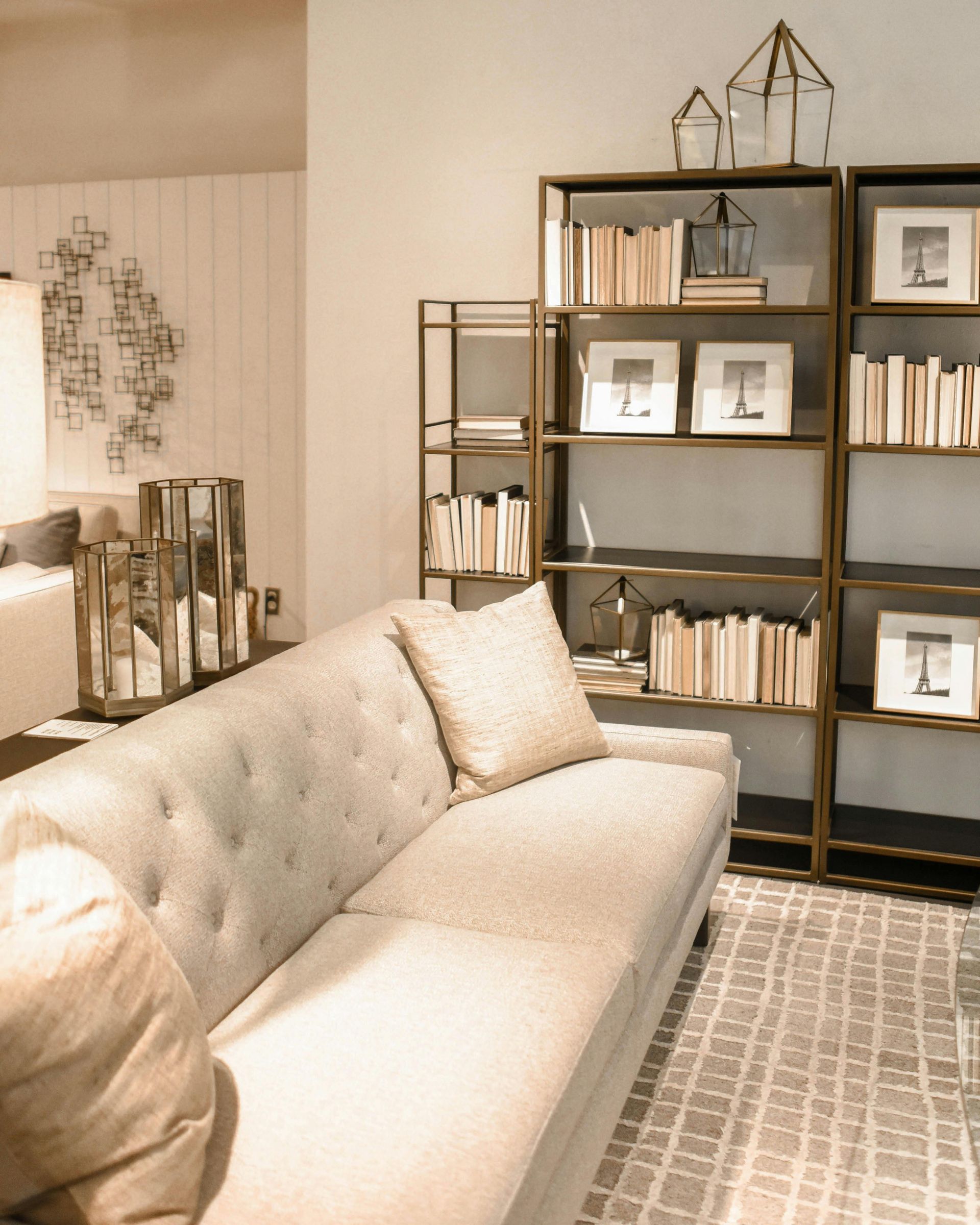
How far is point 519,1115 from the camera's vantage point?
150 centimetres

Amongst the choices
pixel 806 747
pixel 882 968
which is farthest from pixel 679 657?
pixel 882 968

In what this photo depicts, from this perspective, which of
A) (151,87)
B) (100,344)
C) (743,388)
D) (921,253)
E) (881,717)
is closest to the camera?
(921,253)

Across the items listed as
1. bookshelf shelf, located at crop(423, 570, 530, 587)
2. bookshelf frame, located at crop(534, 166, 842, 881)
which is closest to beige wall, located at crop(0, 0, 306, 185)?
bookshelf frame, located at crop(534, 166, 842, 881)

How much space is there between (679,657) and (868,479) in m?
0.77

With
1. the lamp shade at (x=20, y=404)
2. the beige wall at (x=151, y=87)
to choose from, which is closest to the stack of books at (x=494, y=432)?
the lamp shade at (x=20, y=404)

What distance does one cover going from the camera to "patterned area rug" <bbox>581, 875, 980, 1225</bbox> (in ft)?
6.70

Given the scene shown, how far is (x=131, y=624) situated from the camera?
2.08 meters

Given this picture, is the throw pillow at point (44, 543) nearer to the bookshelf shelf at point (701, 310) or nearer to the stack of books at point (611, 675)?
the stack of books at point (611, 675)

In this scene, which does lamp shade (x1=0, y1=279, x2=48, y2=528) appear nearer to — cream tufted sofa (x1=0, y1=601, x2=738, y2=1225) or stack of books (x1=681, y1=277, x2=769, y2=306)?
cream tufted sofa (x1=0, y1=601, x2=738, y2=1225)

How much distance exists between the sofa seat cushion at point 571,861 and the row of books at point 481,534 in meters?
0.88

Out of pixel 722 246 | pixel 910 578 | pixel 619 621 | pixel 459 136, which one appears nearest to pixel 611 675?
pixel 619 621

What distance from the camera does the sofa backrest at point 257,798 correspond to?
66.7 inches

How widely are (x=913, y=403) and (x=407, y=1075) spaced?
2.30 metres

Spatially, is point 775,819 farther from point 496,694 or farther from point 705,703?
point 496,694
